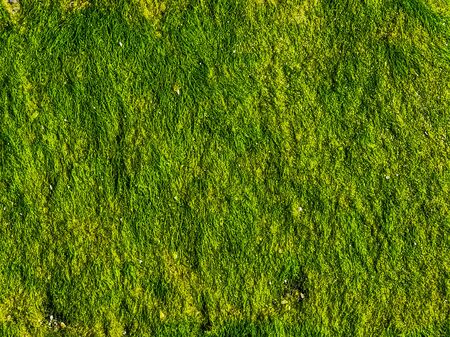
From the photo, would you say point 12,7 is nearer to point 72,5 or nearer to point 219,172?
point 72,5

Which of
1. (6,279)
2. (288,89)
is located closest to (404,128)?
(288,89)

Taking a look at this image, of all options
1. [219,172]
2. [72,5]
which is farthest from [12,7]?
[219,172]

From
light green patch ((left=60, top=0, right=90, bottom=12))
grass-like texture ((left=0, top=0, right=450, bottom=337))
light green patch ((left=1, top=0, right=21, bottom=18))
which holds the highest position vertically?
light green patch ((left=1, top=0, right=21, bottom=18))

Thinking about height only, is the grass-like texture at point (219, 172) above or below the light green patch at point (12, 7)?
below

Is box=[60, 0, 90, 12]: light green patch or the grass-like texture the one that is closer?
the grass-like texture

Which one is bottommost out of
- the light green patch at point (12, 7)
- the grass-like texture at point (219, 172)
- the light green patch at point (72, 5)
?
the grass-like texture at point (219, 172)

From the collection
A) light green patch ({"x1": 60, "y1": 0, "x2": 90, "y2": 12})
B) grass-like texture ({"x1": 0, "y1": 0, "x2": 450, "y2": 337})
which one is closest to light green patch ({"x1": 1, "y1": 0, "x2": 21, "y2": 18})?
grass-like texture ({"x1": 0, "y1": 0, "x2": 450, "y2": 337})

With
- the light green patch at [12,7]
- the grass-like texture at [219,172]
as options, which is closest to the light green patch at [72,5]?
the grass-like texture at [219,172]

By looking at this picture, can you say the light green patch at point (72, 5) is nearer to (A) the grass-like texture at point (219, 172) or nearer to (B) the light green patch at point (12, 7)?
(A) the grass-like texture at point (219, 172)

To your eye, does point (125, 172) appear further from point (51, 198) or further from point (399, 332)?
point (399, 332)

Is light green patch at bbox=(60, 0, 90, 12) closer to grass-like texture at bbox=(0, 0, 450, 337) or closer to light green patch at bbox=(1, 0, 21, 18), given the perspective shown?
grass-like texture at bbox=(0, 0, 450, 337)
